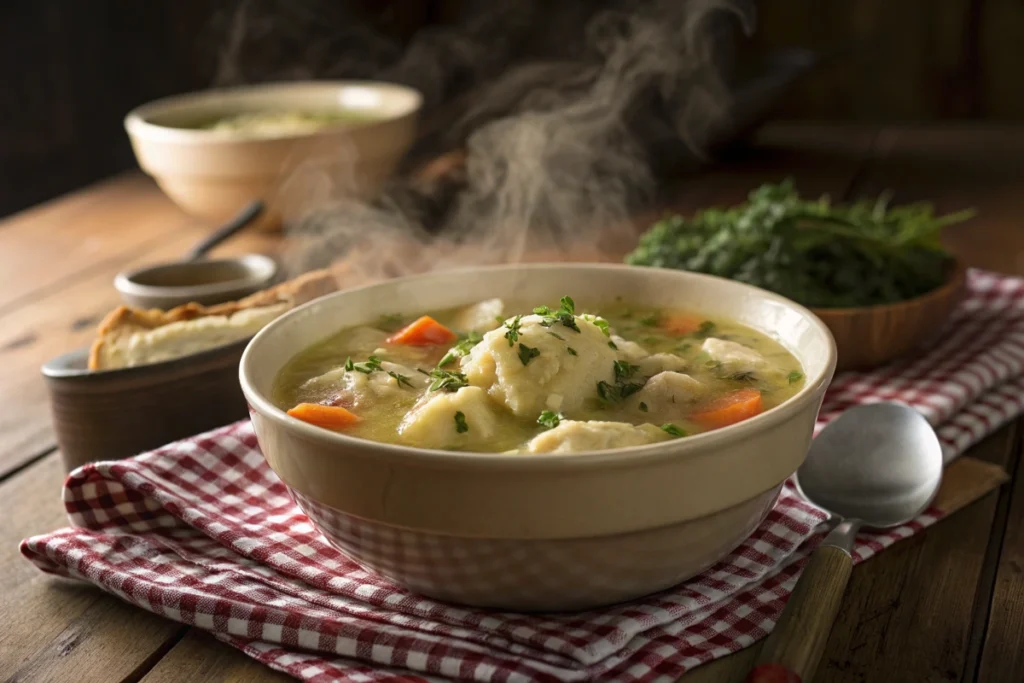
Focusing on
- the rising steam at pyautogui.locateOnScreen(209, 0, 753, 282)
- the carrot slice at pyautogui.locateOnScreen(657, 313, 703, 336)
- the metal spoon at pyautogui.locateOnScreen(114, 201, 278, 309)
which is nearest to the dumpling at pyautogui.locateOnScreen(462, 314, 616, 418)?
the carrot slice at pyautogui.locateOnScreen(657, 313, 703, 336)

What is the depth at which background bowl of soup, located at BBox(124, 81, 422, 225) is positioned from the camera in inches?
137

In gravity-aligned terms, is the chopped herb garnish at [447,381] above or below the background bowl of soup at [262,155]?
above

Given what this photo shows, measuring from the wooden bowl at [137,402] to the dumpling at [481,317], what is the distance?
401mm

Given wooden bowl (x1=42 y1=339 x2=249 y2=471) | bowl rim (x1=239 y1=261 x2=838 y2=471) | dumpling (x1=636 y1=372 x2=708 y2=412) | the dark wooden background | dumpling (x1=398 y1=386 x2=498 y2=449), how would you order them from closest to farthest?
bowl rim (x1=239 y1=261 x2=838 y2=471) → dumpling (x1=398 y1=386 x2=498 y2=449) → dumpling (x1=636 y1=372 x2=708 y2=412) → wooden bowl (x1=42 y1=339 x2=249 y2=471) → the dark wooden background

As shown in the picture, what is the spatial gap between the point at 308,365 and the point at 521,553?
643 mm

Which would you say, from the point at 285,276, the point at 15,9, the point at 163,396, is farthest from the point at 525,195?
the point at 15,9

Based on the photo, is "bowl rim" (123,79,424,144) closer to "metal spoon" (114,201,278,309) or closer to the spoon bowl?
"metal spoon" (114,201,278,309)

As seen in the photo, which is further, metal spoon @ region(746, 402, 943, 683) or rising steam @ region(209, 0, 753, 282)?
rising steam @ region(209, 0, 753, 282)

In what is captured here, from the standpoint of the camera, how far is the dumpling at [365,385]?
167 cm

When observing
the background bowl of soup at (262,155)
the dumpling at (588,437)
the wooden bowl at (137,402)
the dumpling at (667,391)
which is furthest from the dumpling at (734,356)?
the background bowl of soup at (262,155)

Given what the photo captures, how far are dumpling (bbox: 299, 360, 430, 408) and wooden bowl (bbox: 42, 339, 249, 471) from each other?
33 cm

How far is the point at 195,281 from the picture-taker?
8.53 ft

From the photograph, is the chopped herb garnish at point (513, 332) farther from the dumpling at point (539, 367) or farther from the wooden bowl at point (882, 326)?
the wooden bowl at point (882, 326)

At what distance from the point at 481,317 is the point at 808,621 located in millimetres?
829
